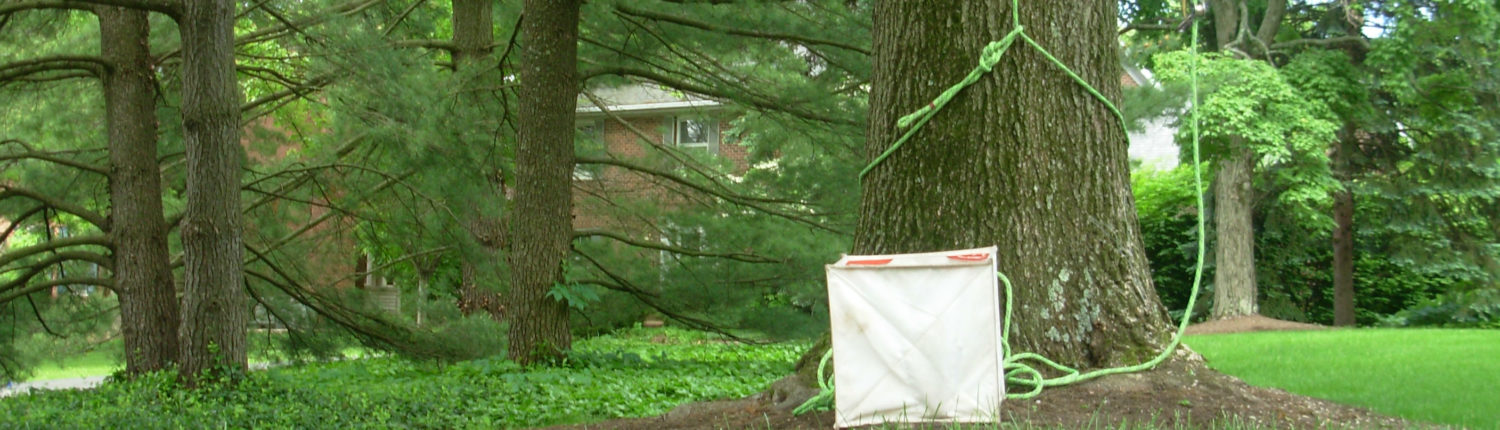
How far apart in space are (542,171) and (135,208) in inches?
126

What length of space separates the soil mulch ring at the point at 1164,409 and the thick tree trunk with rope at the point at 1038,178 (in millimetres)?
142

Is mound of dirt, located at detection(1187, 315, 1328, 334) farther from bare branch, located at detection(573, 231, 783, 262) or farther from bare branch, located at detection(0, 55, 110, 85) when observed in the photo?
bare branch, located at detection(0, 55, 110, 85)

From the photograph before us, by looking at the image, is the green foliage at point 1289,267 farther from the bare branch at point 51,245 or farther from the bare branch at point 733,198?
the bare branch at point 51,245

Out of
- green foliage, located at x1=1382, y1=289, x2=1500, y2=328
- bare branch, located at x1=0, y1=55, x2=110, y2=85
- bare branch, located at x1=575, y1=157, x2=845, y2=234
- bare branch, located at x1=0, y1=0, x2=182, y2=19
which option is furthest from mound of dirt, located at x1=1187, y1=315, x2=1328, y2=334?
bare branch, located at x1=0, y1=55, x2=110, y2=85

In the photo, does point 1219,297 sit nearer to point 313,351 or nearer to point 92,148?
point 313,351

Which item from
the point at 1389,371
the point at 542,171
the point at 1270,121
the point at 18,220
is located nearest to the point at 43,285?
the point at 18,220

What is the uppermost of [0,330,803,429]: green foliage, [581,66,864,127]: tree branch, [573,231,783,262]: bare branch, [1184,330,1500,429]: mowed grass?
[581,66,864,127]: tree branch

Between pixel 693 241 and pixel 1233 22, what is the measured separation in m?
13.9

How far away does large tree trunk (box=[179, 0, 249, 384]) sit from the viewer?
851cm

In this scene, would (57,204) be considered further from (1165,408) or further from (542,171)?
(1165,408)

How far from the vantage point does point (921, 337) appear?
376 centimetres

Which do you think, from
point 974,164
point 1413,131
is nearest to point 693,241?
point 974,164

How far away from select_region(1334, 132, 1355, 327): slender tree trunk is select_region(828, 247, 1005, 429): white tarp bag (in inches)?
789

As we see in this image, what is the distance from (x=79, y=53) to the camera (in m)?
10.7
